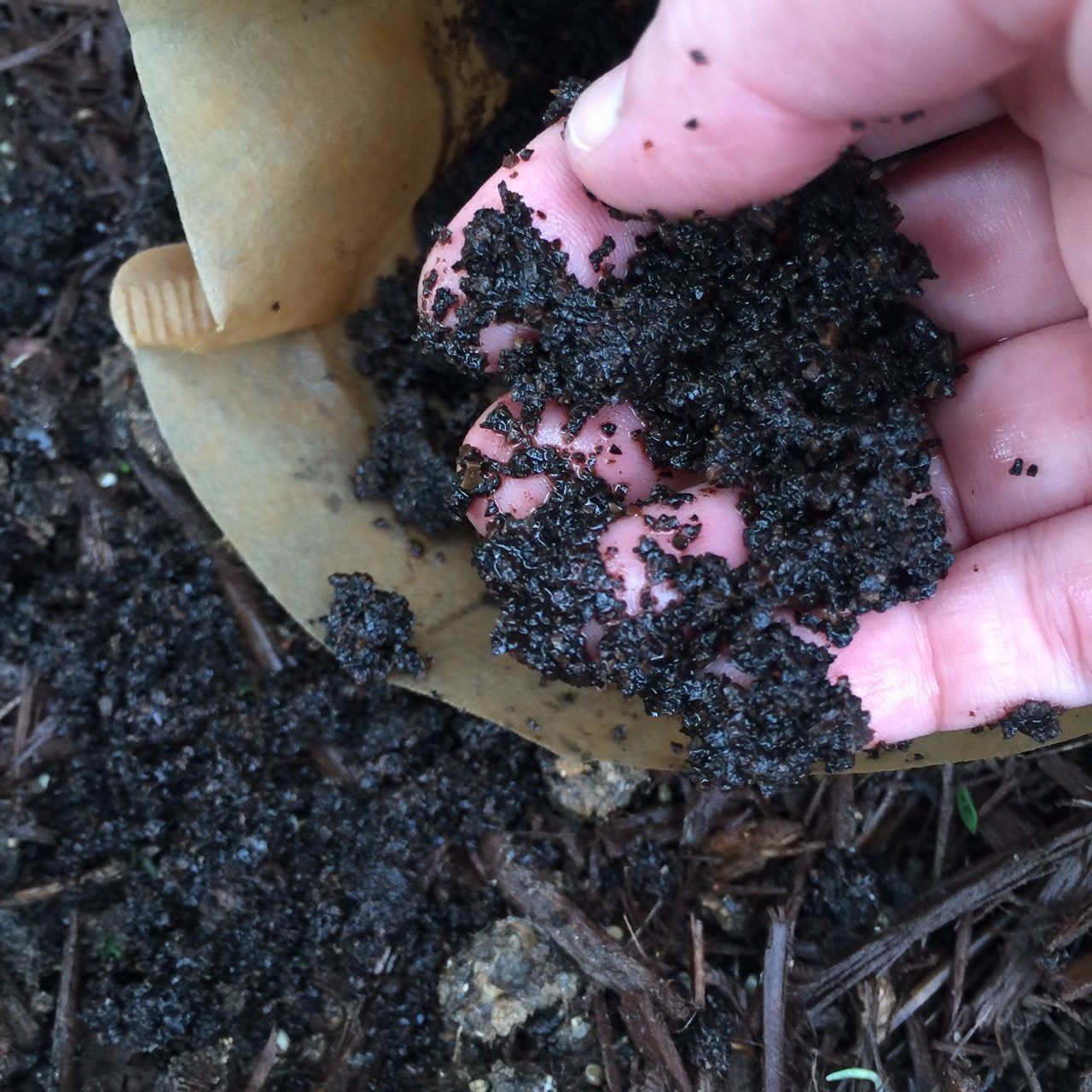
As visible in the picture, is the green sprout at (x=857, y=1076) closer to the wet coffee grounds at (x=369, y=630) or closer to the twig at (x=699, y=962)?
the twig at (x=699, y=962)

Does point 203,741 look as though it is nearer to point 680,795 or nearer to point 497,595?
point 497,595

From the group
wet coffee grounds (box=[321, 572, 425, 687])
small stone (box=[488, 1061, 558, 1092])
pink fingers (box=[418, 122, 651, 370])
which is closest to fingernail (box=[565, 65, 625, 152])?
pink fingers (box=[418, 122, 651, 370])

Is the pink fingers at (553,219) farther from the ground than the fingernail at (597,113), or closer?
closer

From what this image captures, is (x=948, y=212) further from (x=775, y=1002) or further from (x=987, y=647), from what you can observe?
(x=775, y=1002)

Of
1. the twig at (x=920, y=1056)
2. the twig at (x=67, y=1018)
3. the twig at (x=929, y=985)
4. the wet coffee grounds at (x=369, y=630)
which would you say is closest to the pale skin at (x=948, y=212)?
the wet coffee grounds at (x=369, y=630)

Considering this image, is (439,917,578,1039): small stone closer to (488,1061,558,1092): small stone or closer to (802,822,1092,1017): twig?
(488,1061,558,1092): small stone
